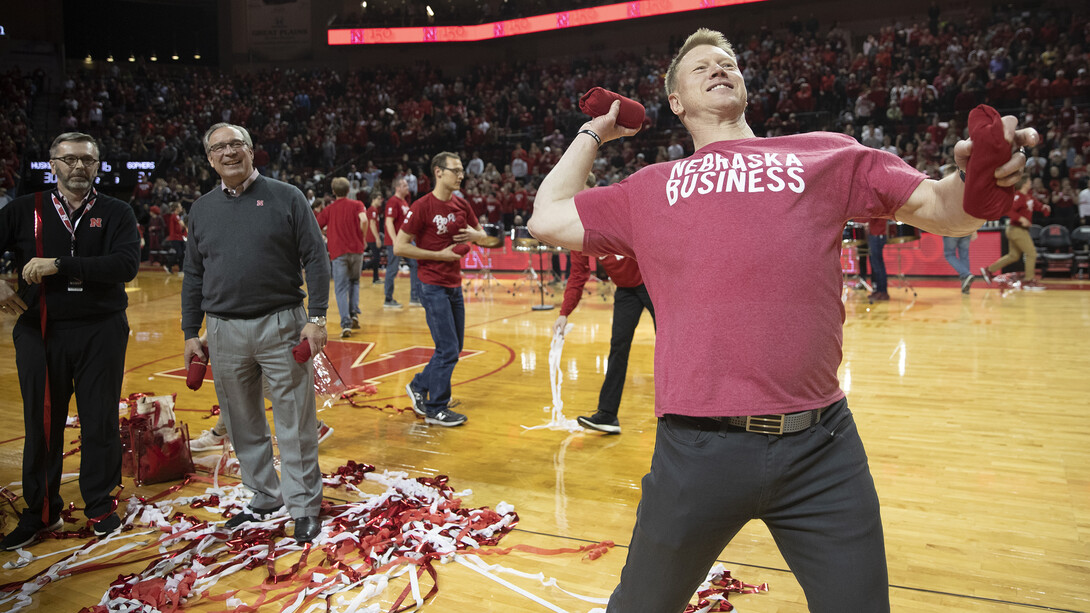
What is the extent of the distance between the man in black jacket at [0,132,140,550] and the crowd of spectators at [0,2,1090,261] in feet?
36.7

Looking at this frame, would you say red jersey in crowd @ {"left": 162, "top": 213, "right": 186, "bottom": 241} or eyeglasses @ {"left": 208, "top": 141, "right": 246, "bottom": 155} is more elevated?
eyeglasses @ {"left": 208, "top": 141, "right": 246, "bottom": 155}

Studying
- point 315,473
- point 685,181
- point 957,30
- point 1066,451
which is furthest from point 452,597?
point 957,30

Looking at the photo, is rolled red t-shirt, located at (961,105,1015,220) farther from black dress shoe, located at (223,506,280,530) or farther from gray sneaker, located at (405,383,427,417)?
gray sneaker, located at (405,383,427,417)

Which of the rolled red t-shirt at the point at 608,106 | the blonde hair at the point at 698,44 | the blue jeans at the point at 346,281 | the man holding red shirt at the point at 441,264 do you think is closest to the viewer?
the blonde hair at the point at 698,44

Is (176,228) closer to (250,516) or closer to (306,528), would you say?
(250,516)

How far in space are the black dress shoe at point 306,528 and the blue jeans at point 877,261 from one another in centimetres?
1026

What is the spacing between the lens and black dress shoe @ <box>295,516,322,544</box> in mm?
3694

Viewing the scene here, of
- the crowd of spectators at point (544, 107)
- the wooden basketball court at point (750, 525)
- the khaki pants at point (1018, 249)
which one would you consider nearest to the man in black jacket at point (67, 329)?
the wooden basketball court at point (750, 525)

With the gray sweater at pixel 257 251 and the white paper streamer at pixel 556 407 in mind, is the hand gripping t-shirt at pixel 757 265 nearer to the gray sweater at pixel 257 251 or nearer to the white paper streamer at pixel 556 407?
the gray sweater at pixel 257 251

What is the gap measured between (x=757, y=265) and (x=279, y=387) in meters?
2.75

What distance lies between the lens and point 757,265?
1738 millimetres

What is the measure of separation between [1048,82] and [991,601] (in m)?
18.5

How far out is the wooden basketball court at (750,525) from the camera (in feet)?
10.4

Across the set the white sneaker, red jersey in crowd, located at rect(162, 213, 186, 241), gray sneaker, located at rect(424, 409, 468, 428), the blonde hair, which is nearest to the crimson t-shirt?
gray sneaker, located at rect(424, 409, 468, 428)
